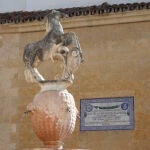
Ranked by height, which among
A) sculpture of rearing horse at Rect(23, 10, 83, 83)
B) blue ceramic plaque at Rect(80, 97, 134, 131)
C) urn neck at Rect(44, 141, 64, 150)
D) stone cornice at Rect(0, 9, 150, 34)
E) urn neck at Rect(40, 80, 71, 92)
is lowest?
urn neck at Rect(44, 141, 64, 150)

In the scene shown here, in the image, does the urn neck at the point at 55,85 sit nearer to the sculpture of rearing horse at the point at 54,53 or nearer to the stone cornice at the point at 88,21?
the sculpture of rearing horse at the point at 54,53

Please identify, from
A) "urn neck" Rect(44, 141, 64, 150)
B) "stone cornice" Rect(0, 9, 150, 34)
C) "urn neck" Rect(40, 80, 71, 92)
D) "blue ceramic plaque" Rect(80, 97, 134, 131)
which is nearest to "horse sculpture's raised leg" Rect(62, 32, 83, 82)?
"urn neck" Rect(40, 80, 71, 92)

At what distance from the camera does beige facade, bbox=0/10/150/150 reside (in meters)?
11.8

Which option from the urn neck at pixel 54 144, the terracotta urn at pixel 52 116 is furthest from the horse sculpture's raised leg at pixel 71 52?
the urn neck at pixel 54 144

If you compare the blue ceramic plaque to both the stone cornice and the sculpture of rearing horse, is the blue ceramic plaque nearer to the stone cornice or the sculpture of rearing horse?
the stone cornice

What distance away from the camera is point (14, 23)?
12.9 meters

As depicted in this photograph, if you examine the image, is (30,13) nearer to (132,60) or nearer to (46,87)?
(132,60)

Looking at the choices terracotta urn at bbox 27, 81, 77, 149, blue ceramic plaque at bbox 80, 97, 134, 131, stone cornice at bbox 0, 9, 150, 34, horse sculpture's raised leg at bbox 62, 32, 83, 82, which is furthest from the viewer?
stone cornice at bbox 0, 9, 150, 34

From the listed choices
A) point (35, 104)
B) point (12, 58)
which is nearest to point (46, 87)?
point (35, 104)

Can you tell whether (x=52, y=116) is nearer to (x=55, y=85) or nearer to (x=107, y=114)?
(x=55, y=85)

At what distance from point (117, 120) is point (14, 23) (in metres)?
3.30

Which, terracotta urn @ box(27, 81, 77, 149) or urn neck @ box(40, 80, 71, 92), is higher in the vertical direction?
urn neck @ box(40, 80, 71, 92)

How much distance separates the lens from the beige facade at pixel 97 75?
466 inches

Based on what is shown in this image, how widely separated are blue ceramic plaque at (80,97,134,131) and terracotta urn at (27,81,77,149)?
12.1ft
